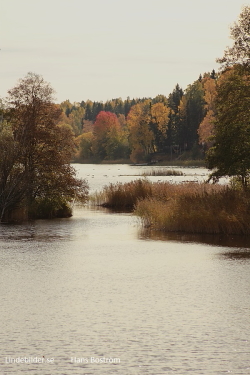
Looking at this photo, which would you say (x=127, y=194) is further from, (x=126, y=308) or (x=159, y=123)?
(x=159, y=123)

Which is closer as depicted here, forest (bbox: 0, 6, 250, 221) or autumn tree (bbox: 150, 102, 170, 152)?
forest (bbox: 0, 6, 250, 221)

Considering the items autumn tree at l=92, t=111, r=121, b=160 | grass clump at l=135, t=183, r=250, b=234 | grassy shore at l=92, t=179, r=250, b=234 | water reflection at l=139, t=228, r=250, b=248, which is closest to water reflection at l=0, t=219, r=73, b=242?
water reflection at l=139, t=228, r=250, b=248

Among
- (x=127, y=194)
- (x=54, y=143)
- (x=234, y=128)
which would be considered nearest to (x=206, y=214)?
(x=234, y=128)

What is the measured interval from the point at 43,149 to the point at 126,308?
25.8m

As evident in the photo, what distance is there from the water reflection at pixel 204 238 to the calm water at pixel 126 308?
195 mm

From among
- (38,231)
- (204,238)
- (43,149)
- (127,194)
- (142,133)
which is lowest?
(38,231)

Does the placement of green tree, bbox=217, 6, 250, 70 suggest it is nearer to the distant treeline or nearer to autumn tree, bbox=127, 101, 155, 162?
the distant treeline

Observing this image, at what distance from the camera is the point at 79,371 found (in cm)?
860

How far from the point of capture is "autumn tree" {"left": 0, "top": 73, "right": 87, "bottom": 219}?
36562 millimetres

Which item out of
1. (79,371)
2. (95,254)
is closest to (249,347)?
(79,371)

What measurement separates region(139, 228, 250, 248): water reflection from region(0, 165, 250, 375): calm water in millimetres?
195

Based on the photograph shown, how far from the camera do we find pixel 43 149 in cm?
3741

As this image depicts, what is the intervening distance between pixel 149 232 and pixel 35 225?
21.5 ft

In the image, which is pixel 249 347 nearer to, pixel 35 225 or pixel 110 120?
pixel 35 225
